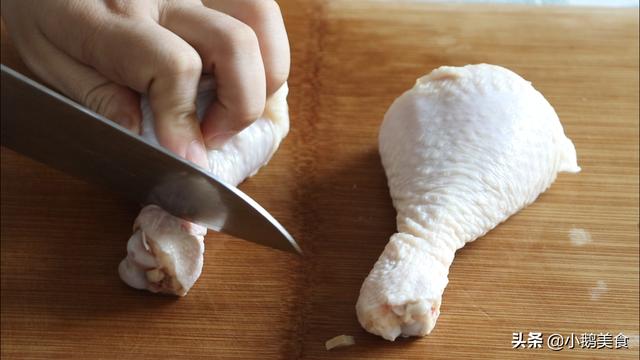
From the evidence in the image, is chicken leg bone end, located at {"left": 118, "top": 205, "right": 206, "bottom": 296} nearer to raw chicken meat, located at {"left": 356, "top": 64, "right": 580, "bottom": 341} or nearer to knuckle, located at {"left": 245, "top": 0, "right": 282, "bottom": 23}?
raw chicken meat, located at {"left": 356, "top": 64, "right": 580, "bottom": 341}

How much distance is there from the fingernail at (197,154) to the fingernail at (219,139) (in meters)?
0.08

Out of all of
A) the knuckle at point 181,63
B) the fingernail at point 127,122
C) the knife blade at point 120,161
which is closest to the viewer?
the knife blade at point 120,161

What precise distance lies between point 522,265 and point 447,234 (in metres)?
0.20

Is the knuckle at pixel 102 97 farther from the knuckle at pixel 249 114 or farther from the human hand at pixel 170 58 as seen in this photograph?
the knuckle at pixel 249 114

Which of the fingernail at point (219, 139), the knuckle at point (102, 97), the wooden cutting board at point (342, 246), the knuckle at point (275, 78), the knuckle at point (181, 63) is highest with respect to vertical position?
the knuckle at point (181, 63)

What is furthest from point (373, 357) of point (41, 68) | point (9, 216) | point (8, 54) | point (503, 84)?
point (8, 54)

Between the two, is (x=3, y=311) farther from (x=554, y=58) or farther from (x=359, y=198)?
(x=554, y=58)

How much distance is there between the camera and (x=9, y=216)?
6.14 feet

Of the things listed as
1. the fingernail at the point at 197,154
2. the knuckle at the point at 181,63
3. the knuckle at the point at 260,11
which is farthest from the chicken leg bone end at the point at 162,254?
the knuckle at the point at 260,11

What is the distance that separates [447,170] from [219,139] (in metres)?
0.49

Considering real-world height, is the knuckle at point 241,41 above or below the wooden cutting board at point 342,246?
above

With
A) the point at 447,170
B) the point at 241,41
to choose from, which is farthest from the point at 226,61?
the point at 447,170

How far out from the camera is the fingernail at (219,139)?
1759 mm

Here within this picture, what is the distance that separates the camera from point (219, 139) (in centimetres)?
178
